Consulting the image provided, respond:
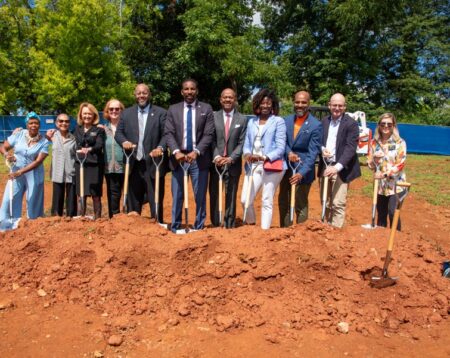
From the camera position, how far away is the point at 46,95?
20203 millimetres

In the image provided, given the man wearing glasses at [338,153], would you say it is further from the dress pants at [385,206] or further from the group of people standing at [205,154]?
the dress pants at [385,206]

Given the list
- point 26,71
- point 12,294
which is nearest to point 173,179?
point 12,294

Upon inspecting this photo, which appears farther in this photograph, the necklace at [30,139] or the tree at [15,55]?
the tree at [15,55]

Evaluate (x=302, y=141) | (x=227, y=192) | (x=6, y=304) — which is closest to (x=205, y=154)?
(x=227, y=192)

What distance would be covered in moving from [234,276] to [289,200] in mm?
1652

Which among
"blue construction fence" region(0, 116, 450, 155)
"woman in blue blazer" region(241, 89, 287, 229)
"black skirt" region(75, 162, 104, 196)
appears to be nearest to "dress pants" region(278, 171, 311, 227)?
"woman in blue blazer" region(241, 89, 287, 229)

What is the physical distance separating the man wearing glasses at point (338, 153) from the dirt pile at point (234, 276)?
0.68 meters

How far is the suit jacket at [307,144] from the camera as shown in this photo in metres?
4.79

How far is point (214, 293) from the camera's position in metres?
3.69

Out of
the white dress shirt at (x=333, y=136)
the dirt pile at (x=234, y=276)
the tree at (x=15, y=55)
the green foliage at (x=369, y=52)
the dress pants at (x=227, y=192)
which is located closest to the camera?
the dirt pile at (x=234, y=276)

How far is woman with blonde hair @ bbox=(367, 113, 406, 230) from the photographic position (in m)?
4.84

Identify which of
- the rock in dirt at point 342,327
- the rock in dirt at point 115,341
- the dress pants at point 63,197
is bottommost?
the rock in dirt at point 115,341

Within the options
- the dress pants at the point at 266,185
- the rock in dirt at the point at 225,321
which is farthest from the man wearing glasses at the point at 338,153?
the rock in dirt at the point at 225,321

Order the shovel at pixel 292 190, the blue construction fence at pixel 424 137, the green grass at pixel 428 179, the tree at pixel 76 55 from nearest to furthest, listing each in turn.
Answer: the shovel at pixel 292 190 < the green grass at pixel 428 179 < the tree at pixel 76 55 < the blue construction fence at pixel 424 137
